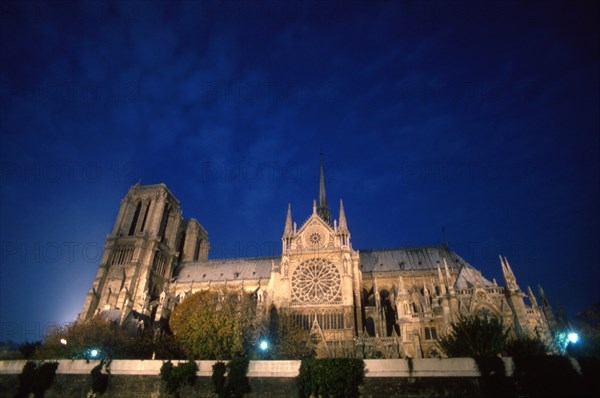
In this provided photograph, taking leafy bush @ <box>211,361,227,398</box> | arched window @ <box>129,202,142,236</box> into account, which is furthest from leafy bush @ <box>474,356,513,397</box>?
arched window @ <box>129,202,142,236</box>

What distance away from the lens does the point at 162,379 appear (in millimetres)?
20391

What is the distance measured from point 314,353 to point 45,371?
21.5 m

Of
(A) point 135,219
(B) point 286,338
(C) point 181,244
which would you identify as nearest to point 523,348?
(B) point 286,338

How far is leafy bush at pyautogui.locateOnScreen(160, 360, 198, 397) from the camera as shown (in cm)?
2005

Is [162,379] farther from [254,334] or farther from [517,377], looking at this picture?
[517,377]

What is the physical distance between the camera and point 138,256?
48.7 m

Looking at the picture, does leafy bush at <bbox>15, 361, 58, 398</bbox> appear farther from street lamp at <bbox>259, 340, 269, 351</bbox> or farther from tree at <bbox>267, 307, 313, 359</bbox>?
tree at <bbox>267, 307, 313, 359</bbox>

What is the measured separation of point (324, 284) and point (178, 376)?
68.3 ft

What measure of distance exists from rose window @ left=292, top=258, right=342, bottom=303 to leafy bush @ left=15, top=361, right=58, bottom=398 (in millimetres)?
22571

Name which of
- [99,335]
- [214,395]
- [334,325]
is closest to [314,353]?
[334,325]

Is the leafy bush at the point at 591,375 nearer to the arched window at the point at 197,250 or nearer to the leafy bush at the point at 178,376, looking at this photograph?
the leafy bush at the point at 178,376

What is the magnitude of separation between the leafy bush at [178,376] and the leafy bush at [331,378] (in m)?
6.78

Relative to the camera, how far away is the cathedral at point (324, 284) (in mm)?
29578

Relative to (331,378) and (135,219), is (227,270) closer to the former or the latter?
(135,219)
